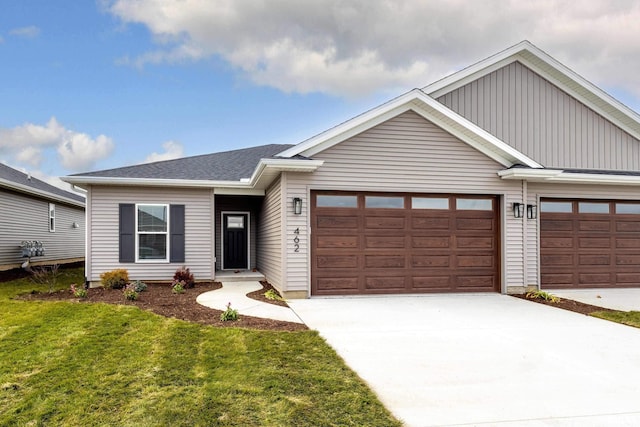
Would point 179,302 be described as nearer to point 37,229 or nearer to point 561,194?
point 561,194

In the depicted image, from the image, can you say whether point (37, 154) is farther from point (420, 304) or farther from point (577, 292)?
point (577, 292)

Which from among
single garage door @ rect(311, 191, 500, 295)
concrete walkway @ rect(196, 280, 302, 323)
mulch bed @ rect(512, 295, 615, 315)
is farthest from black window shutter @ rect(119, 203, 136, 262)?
mulch bed @ rect(512, 295, 615, 315)

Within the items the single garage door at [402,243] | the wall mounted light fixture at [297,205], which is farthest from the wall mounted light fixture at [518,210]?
the wall mounted light fixture at [297,205]

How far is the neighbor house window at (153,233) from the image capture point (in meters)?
11.1

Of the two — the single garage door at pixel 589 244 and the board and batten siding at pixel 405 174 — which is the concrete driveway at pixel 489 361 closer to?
the board and batten siding at pixel 405 174

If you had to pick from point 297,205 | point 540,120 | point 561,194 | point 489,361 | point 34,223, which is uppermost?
point 540,120

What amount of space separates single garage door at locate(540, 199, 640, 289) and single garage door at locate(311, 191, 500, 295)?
1.69 metres

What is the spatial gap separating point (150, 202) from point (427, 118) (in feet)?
24.0

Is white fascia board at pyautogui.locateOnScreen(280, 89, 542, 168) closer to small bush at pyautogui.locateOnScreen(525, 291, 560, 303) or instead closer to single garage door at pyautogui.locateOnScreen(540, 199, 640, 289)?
single garage door at pyautogui.locateOnScreen(540, 199, 640, 289)

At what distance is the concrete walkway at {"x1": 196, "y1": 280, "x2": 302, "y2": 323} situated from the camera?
23.1 ft

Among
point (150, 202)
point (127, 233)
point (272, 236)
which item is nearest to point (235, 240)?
point (150, 202)

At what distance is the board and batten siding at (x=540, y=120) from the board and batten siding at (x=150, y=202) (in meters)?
7.12

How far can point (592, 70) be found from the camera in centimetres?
1541

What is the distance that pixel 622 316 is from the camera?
730 centimetres
